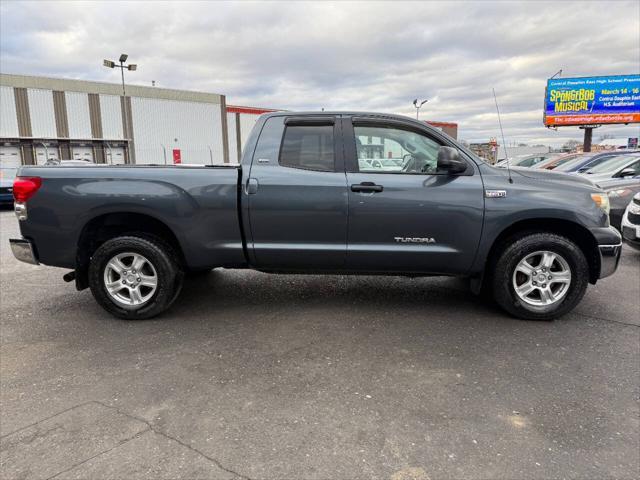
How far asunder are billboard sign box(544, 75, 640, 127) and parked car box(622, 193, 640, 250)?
2964 centimetres

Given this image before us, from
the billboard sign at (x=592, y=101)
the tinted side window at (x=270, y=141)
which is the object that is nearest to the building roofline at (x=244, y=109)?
the billboard sign at (x=592, y=101)

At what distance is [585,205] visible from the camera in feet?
13.9

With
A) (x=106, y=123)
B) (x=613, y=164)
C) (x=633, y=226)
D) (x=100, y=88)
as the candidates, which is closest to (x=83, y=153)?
(x=106, y=123)

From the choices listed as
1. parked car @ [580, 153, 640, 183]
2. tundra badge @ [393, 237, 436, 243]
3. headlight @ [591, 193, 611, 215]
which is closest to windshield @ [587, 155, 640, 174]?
parked car @ [580, 153, 640, 183]

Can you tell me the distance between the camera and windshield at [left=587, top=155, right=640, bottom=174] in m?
9.88

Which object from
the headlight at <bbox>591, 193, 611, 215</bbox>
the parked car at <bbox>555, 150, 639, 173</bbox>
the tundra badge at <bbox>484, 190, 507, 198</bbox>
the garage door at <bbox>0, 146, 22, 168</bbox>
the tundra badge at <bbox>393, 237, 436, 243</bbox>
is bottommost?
the tundra badge at <bbox>393, 237, 436, 243</bbox>

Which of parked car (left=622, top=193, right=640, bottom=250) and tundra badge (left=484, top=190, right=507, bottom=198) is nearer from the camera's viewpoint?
tundra badge (left=484, top=190, right=507, bottom=198)

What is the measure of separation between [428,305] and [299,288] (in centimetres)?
147

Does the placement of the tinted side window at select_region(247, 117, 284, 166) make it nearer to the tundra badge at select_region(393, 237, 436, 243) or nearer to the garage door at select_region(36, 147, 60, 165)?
the tundra badge at select_region(393, 237, 436, 243)

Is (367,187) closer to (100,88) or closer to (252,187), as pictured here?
(252,187)

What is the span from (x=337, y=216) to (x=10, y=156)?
39475mm

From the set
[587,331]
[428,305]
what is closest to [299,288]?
[428,305]

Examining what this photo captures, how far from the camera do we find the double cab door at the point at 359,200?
421 centimetres

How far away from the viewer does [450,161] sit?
4098mm
